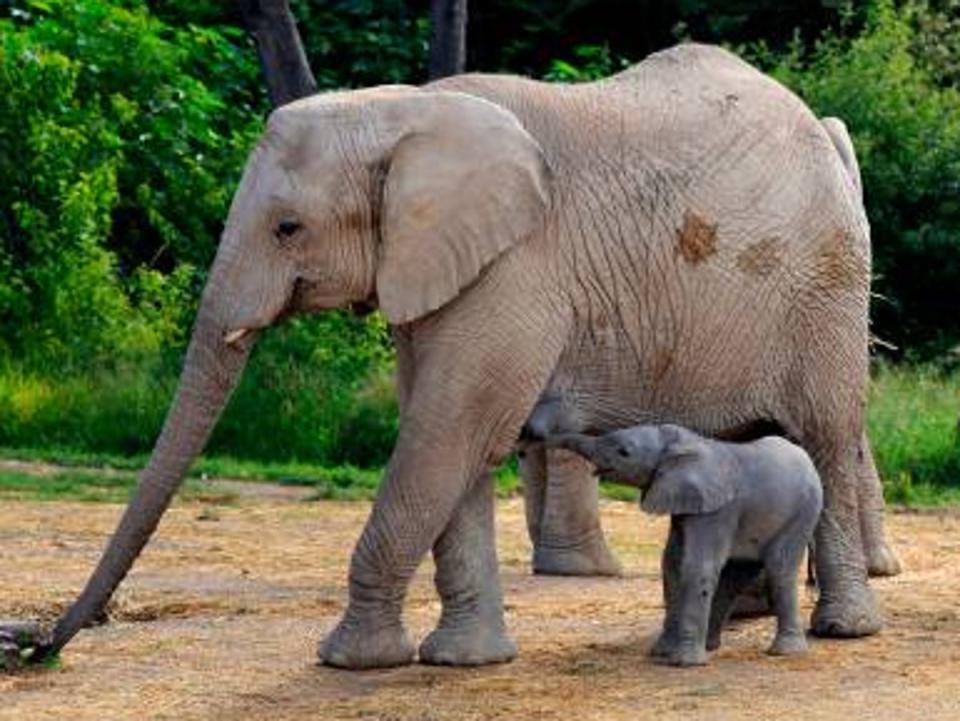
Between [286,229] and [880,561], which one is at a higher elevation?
[286,229]

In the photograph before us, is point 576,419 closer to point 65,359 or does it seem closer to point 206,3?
point 65,359

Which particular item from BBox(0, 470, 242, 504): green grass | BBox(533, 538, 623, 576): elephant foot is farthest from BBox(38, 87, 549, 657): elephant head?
BBox(0, 470, 242, 504): green grass

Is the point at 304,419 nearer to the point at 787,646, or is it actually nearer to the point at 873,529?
the point at 873,529

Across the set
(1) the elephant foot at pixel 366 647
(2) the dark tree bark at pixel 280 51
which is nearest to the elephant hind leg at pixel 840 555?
(1) the elephant foot at pixel 366 647

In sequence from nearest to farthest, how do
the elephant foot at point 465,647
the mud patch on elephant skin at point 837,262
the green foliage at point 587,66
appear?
the elephant foot at point 465,647, the mud patch on elephant skin at point 837,262, the green foliage at point 587,66

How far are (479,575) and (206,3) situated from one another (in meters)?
15.6

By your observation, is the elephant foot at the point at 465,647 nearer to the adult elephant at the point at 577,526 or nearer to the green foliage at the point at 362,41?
the adult elephant at the point at 577,526

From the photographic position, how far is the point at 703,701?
870cm

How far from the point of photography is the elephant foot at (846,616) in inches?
399

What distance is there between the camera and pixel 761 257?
32.1ft

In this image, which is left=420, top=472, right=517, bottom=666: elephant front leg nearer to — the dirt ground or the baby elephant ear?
the dirt ground

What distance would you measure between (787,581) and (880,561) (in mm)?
2574

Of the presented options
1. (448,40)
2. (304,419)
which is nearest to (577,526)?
(304,419)

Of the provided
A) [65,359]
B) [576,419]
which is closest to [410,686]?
[576,419]
